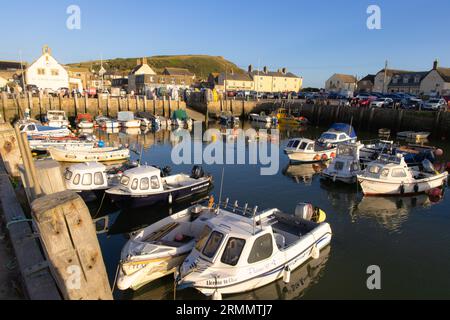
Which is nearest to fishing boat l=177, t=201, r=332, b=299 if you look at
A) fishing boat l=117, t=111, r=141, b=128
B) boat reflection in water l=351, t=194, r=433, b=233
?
boat reflection in water l=351, t=194, r=433, b=233

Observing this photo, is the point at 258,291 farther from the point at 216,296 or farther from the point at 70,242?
the point at 70,242

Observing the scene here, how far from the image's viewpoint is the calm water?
11242mm

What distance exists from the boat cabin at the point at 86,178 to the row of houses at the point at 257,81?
262ft

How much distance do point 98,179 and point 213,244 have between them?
33.5 feet

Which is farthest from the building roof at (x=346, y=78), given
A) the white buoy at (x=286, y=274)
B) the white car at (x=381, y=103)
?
the white buoy at (x=286, y=274)

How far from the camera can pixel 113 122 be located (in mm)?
48188

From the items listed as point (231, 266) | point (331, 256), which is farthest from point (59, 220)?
point (331, 256)

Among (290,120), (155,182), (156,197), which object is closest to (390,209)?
(156,197)

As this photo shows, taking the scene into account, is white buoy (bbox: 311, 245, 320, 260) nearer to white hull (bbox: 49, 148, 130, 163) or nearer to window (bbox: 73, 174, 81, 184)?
window (bbox: 73, 174, 81, 184)

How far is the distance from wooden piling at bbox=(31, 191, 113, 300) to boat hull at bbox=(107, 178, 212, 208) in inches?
482

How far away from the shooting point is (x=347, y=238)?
49.6 ft

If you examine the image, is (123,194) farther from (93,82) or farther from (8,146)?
(93,82)

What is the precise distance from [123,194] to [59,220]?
504 inches

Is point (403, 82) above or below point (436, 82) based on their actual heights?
above
